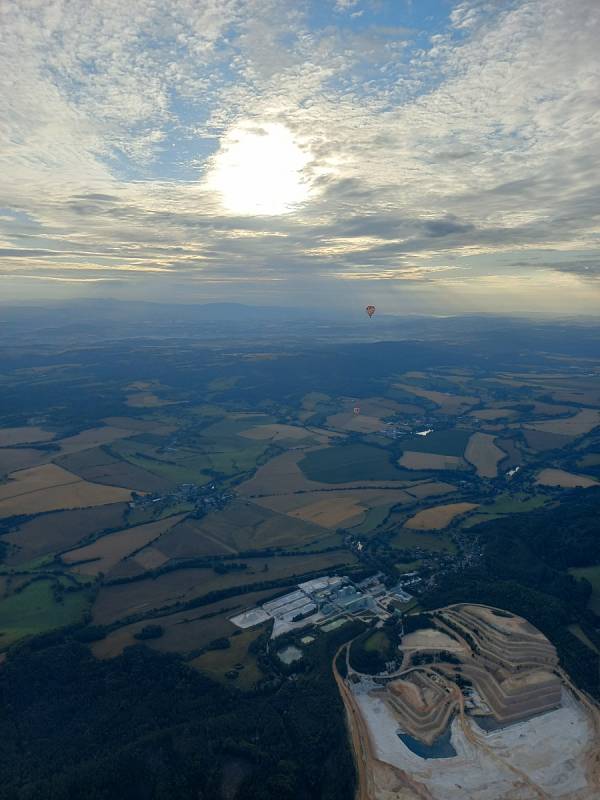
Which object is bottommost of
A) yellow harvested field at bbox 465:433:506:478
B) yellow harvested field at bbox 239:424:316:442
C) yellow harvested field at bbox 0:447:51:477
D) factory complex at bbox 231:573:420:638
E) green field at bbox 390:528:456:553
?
yellow harvested field at bbox 239:424:316:442

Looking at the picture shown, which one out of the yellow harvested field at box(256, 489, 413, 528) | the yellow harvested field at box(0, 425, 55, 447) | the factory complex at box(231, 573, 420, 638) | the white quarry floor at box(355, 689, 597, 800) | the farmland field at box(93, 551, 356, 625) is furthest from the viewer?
the yellow harvested field at box(0, 425, 55, 447)

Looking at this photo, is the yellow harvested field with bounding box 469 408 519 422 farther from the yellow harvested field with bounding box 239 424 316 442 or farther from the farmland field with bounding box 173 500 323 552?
the farmland field with bounding box 173 500 323 552

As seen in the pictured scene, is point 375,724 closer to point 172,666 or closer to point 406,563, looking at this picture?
point 172,666

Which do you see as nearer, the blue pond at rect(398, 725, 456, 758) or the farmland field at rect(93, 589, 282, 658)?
the blue pond at rect(398, 725, 456, 758)

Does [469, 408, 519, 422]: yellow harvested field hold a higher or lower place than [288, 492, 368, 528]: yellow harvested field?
higher

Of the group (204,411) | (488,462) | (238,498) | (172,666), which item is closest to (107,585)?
(172,666)

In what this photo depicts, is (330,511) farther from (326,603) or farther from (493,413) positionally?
(493,413)

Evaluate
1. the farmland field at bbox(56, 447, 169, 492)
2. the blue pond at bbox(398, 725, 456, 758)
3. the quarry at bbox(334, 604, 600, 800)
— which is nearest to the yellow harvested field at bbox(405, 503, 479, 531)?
the quarry at bbox(334, 604, 600, 800)

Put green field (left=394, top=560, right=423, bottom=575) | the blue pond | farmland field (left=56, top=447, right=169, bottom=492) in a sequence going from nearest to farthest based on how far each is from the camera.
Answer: the blue pond < green field (left=394, top=560, right=423, bottom=575) < farmland field (left=56, top=447, right=169, bottom=492)

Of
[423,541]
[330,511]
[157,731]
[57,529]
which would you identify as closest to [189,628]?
[157,731]
